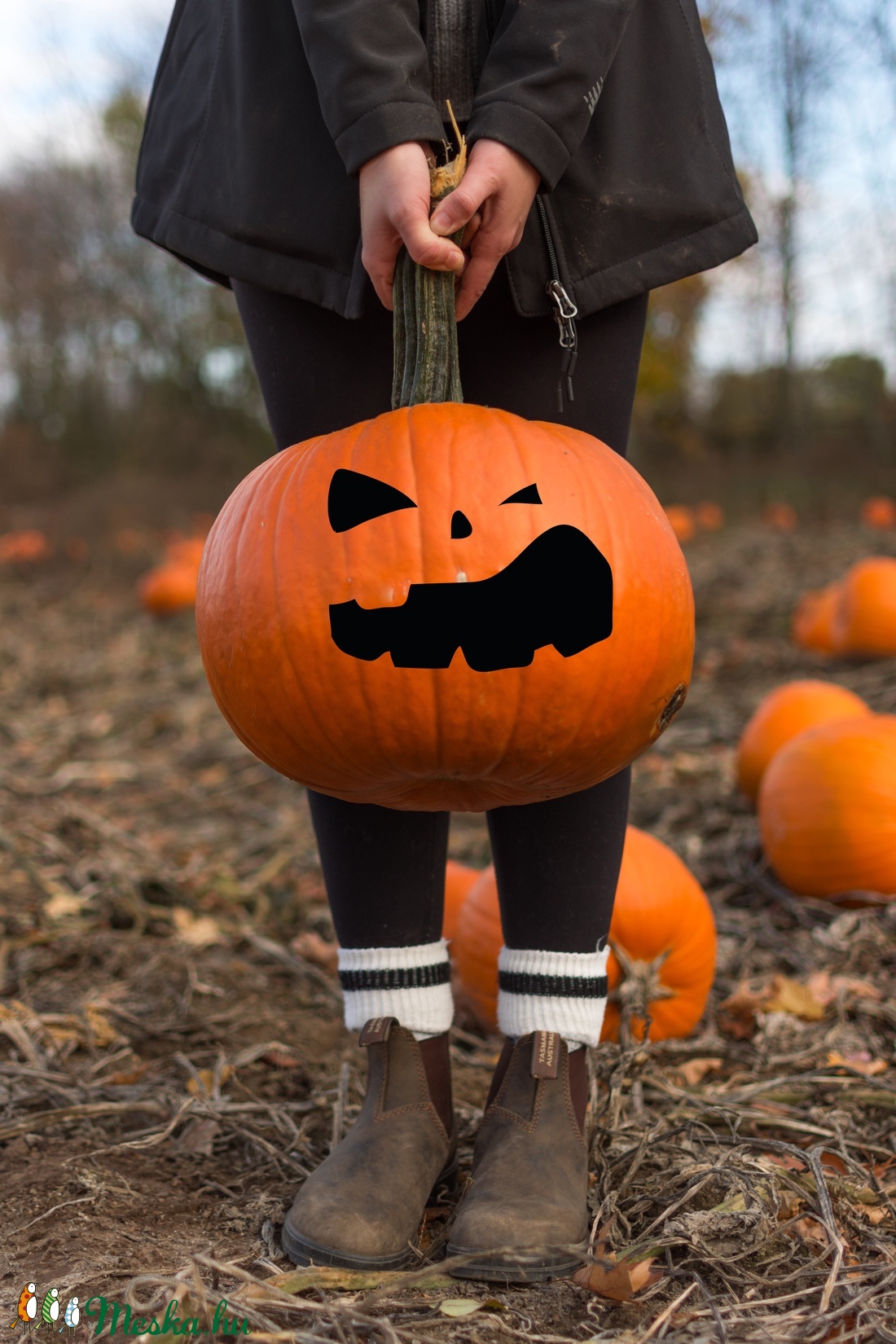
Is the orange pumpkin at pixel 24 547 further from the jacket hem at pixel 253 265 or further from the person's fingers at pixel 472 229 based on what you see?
the person's fingers at pixel 472 229

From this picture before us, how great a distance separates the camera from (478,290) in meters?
1.27

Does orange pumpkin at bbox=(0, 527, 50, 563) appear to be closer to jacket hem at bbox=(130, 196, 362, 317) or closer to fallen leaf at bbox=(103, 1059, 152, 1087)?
fallen leaf at bbox=(103, 1059, 152, 1087)

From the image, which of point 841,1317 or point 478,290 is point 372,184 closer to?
point 478,290

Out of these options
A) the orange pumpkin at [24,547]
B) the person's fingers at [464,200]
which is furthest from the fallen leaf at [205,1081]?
the orange pumpkin at [24,547]

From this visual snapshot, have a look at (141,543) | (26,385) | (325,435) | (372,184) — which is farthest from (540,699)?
(26,385)

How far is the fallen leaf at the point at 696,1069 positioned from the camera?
6.00 ft

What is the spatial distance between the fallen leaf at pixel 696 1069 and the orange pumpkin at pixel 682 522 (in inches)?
246

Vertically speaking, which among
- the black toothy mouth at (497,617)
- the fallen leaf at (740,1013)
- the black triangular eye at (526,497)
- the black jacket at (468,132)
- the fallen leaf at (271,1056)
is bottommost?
the fallen leaf at (740,1013)

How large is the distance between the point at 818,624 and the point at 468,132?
386cm

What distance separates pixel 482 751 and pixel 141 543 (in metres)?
9.82

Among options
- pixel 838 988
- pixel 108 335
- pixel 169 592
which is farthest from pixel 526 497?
pixel 108 335

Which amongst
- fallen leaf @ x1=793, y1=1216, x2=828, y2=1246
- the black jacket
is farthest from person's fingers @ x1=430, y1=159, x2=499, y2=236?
fallen leaf @ x1=793, y1=1216, x2=828, y2=1246

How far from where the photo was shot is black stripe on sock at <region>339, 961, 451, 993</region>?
1.47 metres

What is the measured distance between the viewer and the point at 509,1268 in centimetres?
121
